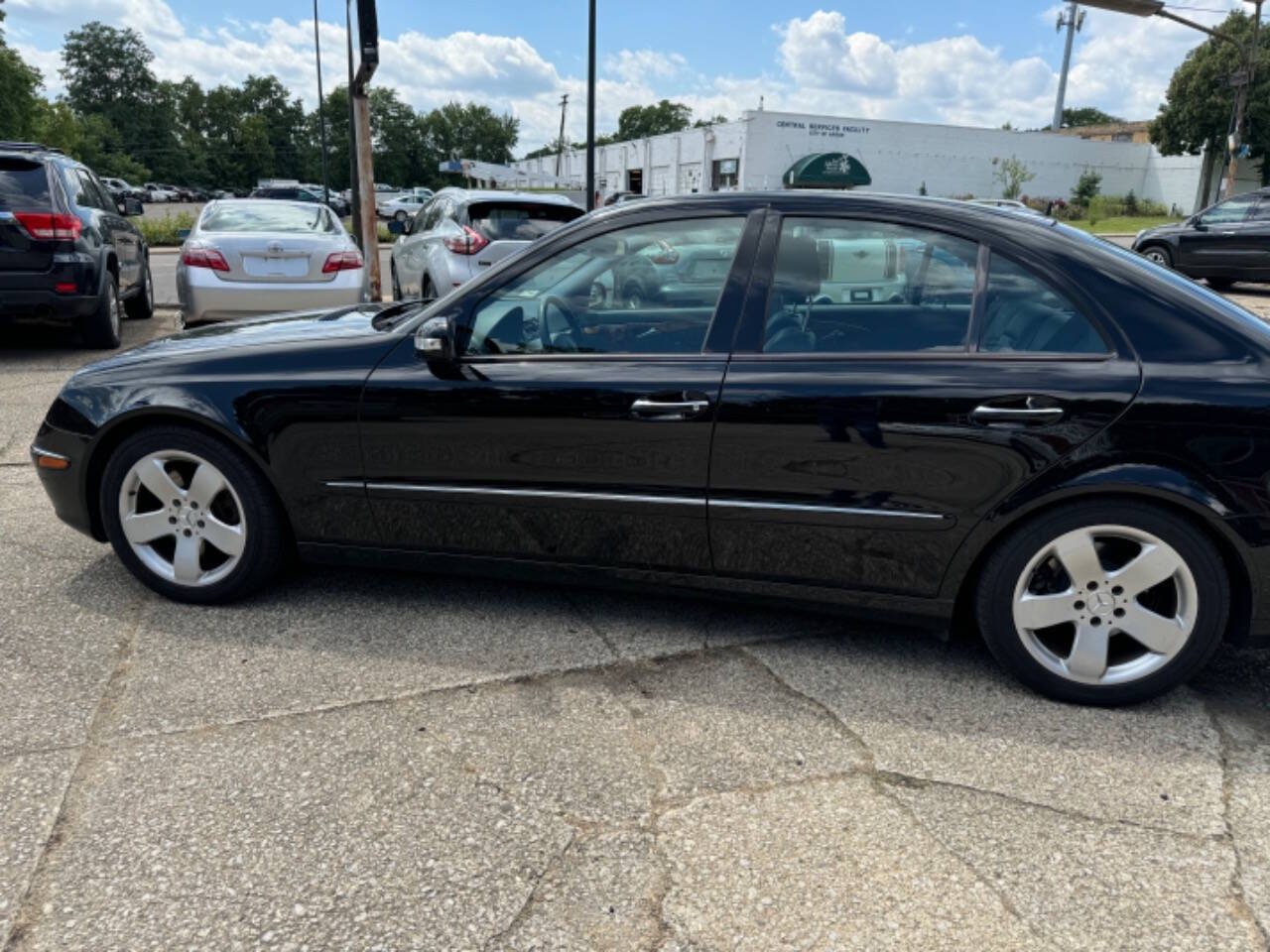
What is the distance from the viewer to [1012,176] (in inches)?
1909

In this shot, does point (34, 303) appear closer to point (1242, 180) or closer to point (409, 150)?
point (1242, 180)

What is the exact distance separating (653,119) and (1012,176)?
8205 cm

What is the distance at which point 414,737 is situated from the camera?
2.63 m

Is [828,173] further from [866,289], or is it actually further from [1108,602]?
[1108,602]

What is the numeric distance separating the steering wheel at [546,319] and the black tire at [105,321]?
6.54 meters

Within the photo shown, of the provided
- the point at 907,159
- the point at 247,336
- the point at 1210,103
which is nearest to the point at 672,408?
the point at 247,336

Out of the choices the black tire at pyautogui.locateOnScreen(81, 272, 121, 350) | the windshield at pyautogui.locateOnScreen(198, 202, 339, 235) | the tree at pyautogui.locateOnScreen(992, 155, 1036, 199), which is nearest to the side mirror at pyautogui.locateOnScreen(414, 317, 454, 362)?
the windshield at pyautogui.locateOnScreen(198, 202, 339, 235)

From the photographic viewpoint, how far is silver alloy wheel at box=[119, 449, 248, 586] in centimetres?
337

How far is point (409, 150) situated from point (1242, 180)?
7678cm

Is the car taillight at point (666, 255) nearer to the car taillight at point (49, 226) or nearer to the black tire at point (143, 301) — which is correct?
the car taillight at point (49, 226)

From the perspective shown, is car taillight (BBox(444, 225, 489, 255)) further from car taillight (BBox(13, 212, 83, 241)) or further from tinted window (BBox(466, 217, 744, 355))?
tinted window (BBox(466, 217, 744, 355))

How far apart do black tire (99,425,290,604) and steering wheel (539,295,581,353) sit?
115 cm

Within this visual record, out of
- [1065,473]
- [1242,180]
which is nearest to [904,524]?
[1065,473]

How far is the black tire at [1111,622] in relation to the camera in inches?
106
